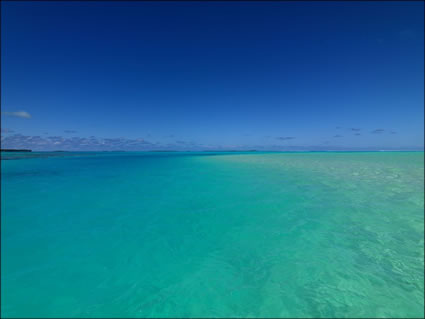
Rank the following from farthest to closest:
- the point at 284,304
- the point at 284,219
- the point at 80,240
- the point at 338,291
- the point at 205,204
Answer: the point at 205,204
the point at 284,219
the point at 80,240
the point at 338,291
the point at 284,304

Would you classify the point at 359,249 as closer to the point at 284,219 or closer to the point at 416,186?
the point at 284,219

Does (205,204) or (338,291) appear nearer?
(338,291)

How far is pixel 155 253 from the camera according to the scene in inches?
191

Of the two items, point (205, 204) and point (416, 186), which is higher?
point (416, 186)

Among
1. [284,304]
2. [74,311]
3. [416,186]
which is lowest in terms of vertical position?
[74,311]

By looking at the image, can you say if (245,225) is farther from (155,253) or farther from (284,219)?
(155,253)

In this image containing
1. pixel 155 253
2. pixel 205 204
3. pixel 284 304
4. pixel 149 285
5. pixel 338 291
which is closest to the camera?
pixel 284 304

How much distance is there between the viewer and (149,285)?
3680 millimetres

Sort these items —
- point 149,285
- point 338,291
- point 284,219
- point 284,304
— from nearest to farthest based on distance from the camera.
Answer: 1. point 284,304
2. point 338,291
3. point 149,285
4. point 284,219

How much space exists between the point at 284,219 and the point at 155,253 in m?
5.07

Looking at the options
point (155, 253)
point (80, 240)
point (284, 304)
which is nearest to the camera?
point (284, 304)

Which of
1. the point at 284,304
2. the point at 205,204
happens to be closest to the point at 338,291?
the point at 284,304

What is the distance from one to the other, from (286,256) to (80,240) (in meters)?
6.66

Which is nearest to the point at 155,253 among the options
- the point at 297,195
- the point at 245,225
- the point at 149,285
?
the point at 149,285
